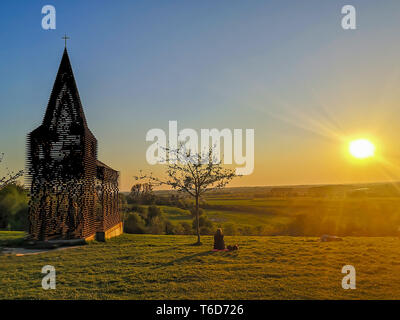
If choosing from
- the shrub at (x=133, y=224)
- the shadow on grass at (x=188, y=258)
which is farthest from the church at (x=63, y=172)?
the shrub at (x=133, y=224)

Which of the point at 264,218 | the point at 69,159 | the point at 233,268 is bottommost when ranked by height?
the point at 264,218

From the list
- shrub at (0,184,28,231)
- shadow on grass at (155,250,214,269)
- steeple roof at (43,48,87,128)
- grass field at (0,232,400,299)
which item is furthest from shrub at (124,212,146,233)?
shadow on grass at (155,250,214,269)

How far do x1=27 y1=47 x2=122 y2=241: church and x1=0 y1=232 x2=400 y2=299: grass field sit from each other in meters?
3.40

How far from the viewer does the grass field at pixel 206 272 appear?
1075 centimetres

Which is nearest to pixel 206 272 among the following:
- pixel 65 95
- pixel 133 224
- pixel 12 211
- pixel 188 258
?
pixel 188 258

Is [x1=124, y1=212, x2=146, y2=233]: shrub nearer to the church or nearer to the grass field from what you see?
the church

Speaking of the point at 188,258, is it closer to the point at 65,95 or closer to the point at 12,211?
the point at 65,95

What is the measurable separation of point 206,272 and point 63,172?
47.5ft

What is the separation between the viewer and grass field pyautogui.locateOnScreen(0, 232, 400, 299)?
10750 mm
